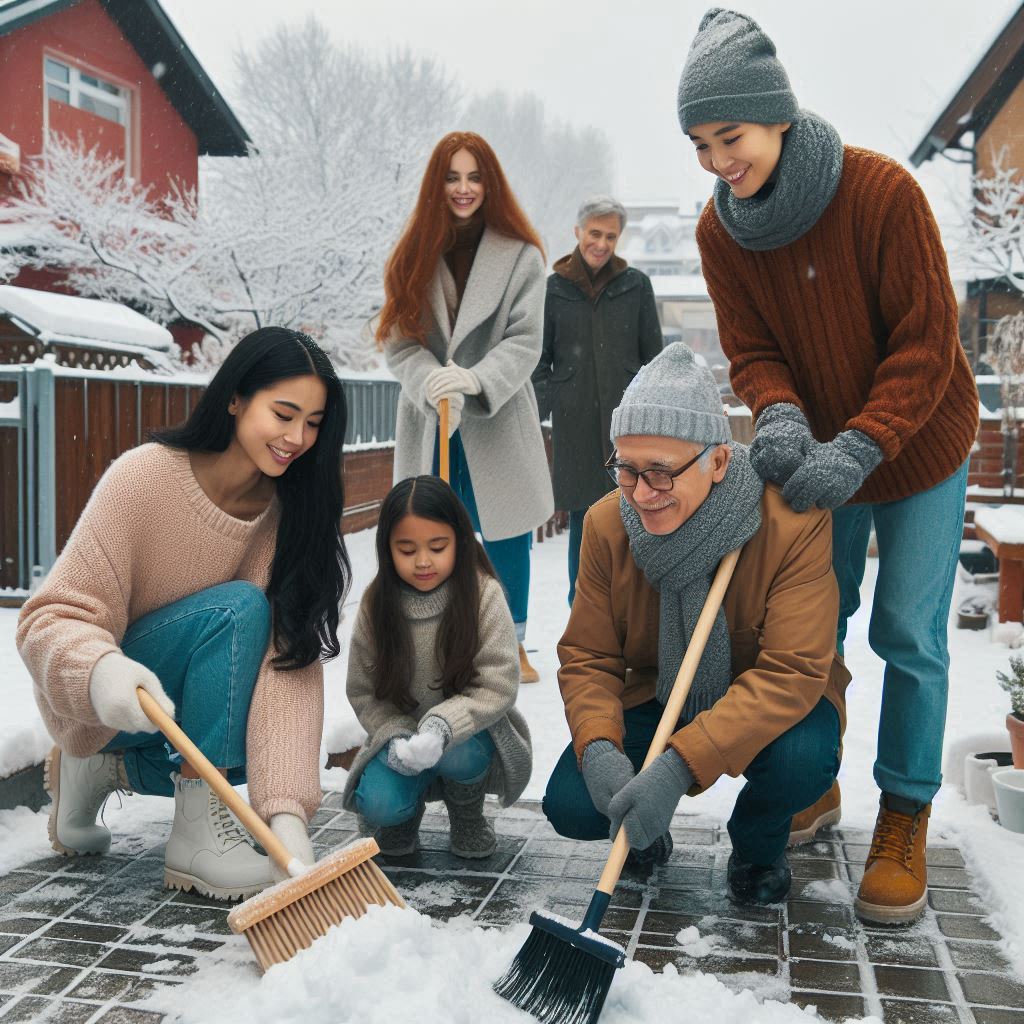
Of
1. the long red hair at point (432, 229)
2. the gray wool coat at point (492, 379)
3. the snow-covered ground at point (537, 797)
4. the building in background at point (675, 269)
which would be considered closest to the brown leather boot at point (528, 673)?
the snow-covered ground at point (537, 797)

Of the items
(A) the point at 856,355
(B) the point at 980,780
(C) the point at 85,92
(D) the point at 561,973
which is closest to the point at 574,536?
(B) the point at 980,780

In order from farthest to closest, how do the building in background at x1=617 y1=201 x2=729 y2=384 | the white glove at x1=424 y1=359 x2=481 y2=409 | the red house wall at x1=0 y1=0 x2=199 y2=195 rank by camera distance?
the building in background at x1=617 y1=201 x2=729 y2=384 < the red house wall at x1=0 y1=0 x2=199 y2=195 < the white glove at x1=424 y1=359 x2=481 y2=409

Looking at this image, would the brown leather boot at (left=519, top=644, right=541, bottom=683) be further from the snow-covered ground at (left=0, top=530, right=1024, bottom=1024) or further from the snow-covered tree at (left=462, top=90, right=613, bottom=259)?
the snow-covered tree at (left=462, top=90, right=613, bottom=259)

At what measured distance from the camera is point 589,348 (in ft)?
18.4

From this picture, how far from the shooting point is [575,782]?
272 centimetres

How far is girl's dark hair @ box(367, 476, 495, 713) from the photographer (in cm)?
295

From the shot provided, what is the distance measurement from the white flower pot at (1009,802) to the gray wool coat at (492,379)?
202cm

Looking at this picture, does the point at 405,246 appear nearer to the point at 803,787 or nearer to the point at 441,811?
the point at 441,811

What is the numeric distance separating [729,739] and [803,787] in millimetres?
276

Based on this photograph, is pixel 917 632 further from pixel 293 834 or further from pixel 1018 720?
pixel 293 834

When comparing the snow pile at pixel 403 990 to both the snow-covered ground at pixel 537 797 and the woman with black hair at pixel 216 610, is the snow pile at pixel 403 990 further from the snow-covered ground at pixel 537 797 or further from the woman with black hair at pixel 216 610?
the woman with black hair at pixel 216 610

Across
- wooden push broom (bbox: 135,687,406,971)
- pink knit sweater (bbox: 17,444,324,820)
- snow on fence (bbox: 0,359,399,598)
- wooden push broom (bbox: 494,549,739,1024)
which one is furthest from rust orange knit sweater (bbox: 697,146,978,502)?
snow on fence (bbox: 0,359,399,598)

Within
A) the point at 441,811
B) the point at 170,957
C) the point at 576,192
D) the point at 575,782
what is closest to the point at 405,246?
the point at 441,811

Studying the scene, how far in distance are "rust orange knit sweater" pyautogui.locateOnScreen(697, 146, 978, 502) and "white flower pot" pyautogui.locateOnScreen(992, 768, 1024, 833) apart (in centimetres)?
90
